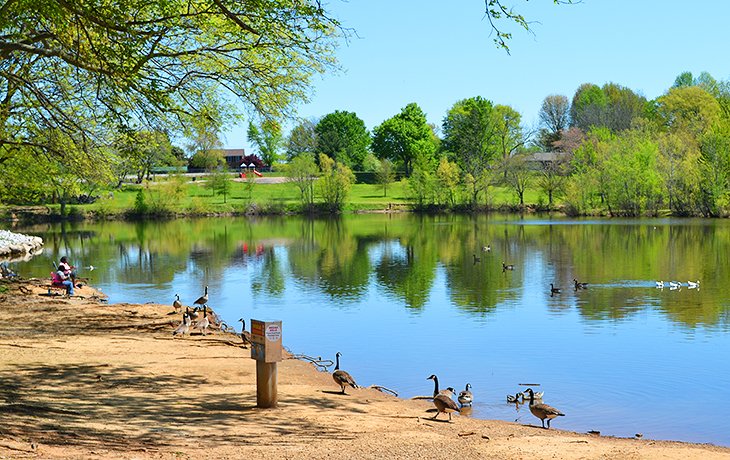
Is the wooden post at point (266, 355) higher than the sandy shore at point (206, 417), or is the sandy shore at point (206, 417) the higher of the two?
the wooden post at point (266, 355)

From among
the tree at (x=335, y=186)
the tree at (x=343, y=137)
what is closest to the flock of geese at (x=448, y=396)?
the tree at (x=335, y=186)

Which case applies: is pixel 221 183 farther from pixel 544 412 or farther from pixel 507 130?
pixel 544 412

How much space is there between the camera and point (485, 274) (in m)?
44.2

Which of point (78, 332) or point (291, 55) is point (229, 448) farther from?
point (78, 332)

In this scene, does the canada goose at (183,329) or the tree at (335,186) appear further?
the tree at (335,186)

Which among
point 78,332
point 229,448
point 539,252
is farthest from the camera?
point 539,252

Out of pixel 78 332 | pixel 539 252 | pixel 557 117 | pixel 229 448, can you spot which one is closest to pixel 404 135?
pixel 557 117

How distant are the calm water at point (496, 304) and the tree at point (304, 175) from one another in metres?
40.2

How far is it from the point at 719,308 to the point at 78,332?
2240 centimetres

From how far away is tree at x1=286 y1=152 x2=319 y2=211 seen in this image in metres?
114

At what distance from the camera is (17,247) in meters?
58.3

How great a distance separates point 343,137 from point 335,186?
1457 inches

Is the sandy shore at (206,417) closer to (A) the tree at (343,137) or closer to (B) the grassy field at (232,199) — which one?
(B) the grassy field at (232,199)

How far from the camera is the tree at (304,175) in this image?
113812 millimetres
